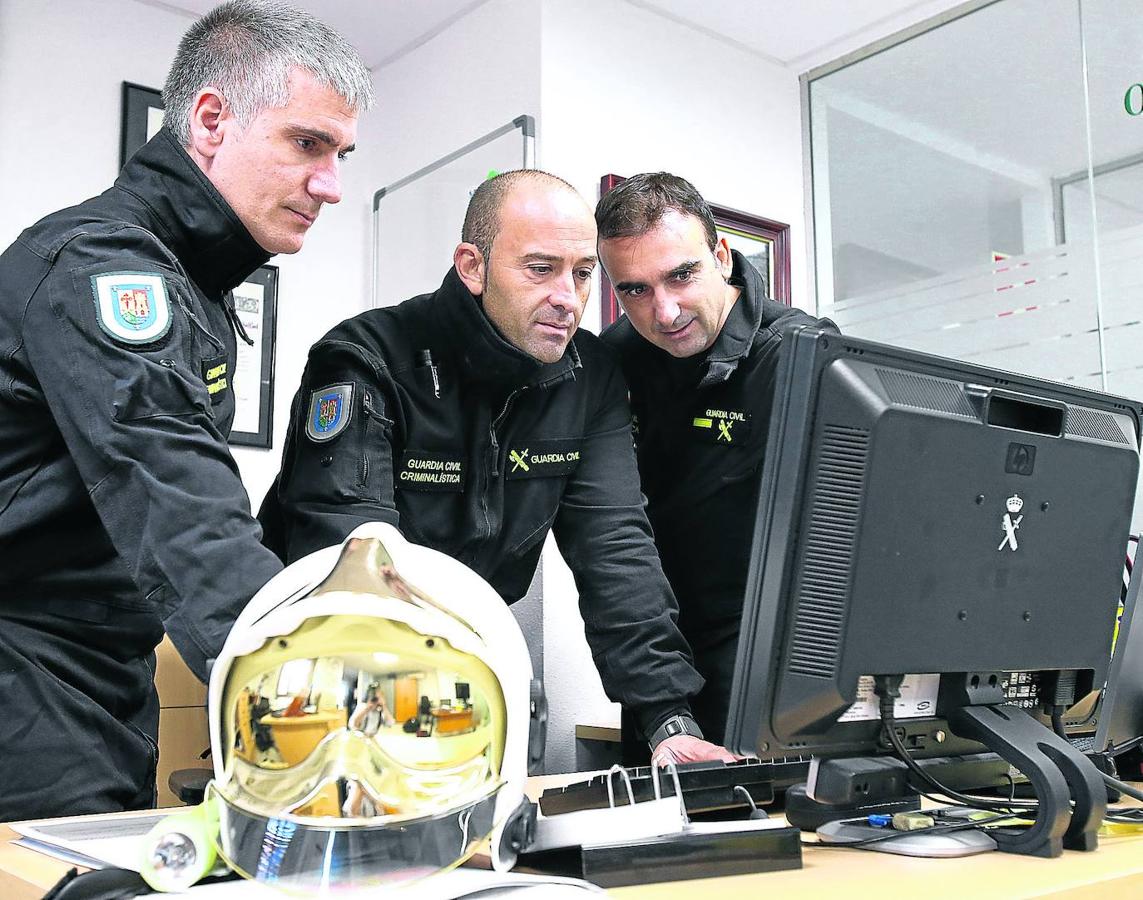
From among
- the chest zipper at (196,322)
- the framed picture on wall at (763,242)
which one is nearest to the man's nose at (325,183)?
the chest zipper at (196,322)

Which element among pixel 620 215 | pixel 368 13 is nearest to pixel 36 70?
pixel 368 13

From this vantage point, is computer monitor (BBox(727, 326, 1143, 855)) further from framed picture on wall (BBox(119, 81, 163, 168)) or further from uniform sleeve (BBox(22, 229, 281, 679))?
Result: framed picture on wall (BBox(119, 81, 163, 168))

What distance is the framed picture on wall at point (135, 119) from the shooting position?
276cm

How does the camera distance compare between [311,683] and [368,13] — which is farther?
[368,13]

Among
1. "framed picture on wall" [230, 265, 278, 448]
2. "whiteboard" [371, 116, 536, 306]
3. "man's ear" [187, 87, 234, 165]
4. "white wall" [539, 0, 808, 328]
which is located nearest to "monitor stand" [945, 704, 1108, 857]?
"man's ear" [187, 87, 234, 165]

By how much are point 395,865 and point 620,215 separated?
1.40 metres

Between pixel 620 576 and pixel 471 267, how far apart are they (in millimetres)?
550

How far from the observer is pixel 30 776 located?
1.26 meters

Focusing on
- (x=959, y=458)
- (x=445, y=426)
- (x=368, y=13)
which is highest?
(x=368, y=13)

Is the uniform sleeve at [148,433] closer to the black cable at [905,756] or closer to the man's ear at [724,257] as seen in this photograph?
the black cable at [905,756]

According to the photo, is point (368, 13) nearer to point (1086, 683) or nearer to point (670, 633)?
point (670, 633)

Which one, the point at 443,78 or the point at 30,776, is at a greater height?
the point at 443,78

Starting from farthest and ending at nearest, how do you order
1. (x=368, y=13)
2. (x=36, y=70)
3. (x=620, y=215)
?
1. (x=368, y=13)
2. (x=36, y=70)
3. (x=620, y=215)

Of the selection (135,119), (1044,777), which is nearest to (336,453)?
(1044,777)
